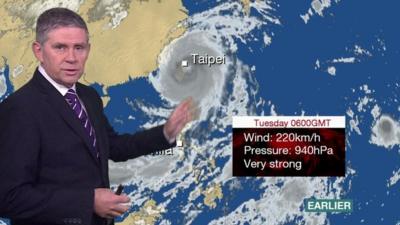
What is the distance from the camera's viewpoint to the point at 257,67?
3785 millimetres

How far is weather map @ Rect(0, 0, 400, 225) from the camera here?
378cm

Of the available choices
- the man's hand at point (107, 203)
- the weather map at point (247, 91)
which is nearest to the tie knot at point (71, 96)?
the man's hand at point (107, 203)

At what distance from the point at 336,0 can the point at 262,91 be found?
65cm

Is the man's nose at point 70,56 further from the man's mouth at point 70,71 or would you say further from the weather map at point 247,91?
the weather map at point 247,91

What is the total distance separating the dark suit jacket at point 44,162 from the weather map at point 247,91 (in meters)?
1.91

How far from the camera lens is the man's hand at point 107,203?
1778 millimetres

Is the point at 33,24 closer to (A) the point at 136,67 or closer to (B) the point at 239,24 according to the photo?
(A) the point at 136,67

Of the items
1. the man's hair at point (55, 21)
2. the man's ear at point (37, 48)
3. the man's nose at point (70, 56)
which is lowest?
the man's nose at point (70, 56)

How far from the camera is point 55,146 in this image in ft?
5.85

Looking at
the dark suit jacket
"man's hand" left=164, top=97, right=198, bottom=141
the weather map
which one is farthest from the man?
the weather map

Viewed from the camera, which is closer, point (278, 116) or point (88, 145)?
point (88, 145)

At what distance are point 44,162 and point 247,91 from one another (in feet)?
6.97

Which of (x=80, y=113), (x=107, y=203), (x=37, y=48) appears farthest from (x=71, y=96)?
(x=107, y=203)

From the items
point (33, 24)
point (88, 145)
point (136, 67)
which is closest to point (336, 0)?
point (136, 67)
